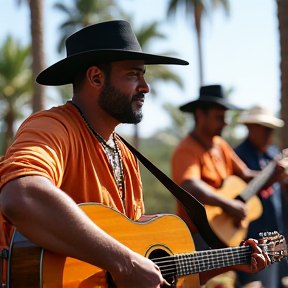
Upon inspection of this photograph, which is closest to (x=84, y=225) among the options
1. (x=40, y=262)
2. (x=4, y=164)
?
(x=40, y=262)

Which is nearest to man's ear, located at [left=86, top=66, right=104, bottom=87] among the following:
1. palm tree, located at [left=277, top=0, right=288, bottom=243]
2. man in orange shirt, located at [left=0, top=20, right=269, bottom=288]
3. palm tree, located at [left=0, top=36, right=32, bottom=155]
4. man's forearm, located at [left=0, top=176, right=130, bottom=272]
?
man in orange shirt, located at [left=0, top=20, right=269, bottom=288]

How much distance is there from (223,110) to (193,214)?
2.84 meters

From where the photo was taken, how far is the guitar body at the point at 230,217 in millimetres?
5754

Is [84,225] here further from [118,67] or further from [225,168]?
[225,168]

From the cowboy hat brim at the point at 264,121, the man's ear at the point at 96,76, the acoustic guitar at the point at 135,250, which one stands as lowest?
the acoustic guitar at the point at 135,250

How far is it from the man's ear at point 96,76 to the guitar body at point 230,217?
2.71m

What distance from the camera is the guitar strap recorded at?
3.68 meters

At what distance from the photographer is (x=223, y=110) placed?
6.48 meters

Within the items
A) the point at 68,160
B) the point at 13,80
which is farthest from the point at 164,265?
the point at 13,80

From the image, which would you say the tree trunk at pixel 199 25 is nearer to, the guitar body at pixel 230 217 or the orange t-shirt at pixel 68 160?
the guitar body at pixel 230 217

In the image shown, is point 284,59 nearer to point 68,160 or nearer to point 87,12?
point 68,160

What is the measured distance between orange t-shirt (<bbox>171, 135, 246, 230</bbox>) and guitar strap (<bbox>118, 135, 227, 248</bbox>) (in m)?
1.61

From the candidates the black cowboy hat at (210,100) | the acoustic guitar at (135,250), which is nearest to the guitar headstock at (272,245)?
the acoustic guitar at (135,250)

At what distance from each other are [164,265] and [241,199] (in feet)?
9.92
